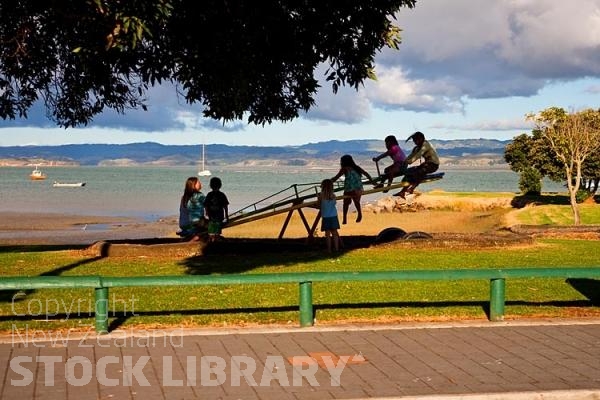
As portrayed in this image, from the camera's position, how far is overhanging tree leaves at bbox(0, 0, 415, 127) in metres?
10.6

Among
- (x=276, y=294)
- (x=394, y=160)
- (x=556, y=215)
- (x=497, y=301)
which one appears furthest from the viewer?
(x=556, y=215)

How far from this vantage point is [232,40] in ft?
36.8

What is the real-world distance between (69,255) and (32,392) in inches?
420

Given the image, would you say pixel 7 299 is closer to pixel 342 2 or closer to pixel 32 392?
pixel 32 392

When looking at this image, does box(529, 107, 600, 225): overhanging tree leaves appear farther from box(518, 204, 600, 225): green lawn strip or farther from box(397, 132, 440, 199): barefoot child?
box(397, 132, 440, 199): barefoot child

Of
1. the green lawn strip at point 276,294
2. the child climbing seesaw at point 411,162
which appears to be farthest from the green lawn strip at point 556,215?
the child climbing seesaw at point 411,162

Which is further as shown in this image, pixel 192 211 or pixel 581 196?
pixel 581 196

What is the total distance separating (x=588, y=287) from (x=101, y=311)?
7691 mm

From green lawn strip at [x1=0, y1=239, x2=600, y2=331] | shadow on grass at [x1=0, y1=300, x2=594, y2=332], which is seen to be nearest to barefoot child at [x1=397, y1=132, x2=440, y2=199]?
green lawn strip at [x1=0, y1=239, x2=600, y2=331]

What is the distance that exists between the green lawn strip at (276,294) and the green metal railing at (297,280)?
0.66m

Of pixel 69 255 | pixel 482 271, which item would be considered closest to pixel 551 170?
pixel 69 255

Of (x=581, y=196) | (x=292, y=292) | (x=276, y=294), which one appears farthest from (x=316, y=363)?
(x=581, y=196)

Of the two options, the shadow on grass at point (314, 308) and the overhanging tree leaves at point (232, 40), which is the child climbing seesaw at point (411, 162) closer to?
the overhanging tree leaves at point (232, 40)

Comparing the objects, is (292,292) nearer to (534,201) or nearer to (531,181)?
(534,201)
